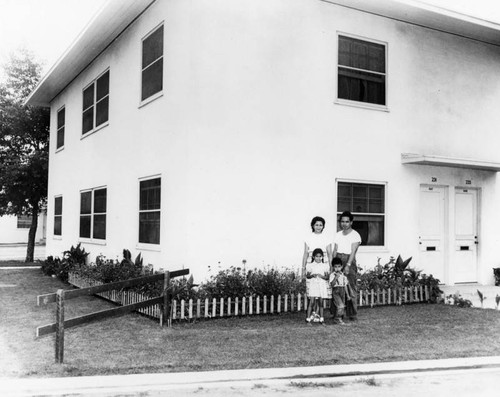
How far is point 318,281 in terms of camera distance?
8555 mm

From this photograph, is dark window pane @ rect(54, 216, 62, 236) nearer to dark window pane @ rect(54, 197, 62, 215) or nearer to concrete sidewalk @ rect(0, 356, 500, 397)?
dark window pane @ rect(54, 197, 62, 215)

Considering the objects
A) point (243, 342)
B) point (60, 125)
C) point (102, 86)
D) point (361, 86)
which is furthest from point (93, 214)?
point (243, 342)

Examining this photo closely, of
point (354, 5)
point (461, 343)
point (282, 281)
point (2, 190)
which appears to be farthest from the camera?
point (2, 190)

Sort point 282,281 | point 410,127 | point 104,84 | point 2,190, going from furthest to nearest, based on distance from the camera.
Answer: point 2,190
point 104,84
point 410,127
point 282,281

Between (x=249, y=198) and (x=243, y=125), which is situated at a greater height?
(x=243, y=125)

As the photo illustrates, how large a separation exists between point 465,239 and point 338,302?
5.73 m

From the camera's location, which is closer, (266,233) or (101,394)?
(101,394)

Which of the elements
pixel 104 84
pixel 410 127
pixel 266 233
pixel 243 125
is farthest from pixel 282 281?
pixel 104 84

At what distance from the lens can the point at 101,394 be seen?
5113 millimetres

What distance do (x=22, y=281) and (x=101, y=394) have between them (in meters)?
11.9

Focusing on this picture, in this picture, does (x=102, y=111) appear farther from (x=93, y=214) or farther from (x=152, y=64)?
(x=152, y=64)

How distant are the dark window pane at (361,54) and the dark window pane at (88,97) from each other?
807 cm

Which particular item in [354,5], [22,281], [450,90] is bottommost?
[22,281]

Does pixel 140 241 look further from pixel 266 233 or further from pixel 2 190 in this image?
pixel 2 190
